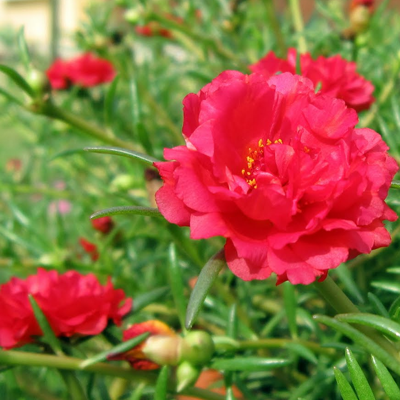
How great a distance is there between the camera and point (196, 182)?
38 centimetres

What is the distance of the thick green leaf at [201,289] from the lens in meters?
0.38

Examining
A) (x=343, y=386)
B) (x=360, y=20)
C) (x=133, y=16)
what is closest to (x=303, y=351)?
(x=343, y=386)

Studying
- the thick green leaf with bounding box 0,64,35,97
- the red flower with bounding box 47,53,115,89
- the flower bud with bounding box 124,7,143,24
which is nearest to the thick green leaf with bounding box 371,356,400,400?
the thick green leaf with bounding box 0,64,35,97

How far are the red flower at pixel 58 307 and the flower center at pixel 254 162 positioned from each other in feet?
0.83

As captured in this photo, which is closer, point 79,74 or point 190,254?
point 190,254

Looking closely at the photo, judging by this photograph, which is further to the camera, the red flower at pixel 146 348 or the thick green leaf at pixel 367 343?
the red flower at pixel 146 348

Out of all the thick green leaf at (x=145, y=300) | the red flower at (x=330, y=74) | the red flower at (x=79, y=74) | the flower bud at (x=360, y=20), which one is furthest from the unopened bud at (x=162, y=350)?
the red flower at (x=79, y=74)

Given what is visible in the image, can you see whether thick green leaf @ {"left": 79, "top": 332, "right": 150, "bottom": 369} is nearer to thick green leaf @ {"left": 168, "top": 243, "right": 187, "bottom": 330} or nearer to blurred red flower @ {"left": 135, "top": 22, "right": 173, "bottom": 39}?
thick green leaf @ {"left": 168, "top": 243, "right": 187, "bottom": 330}

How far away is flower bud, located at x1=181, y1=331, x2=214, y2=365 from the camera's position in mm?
538

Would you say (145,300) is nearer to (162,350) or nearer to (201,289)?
(162,350)

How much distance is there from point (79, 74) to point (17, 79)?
711 millimetres

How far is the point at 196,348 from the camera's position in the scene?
0.54m

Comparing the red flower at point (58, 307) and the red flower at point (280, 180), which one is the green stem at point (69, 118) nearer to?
the red flower at point (58, 307)

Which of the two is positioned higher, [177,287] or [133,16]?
[133,16]
